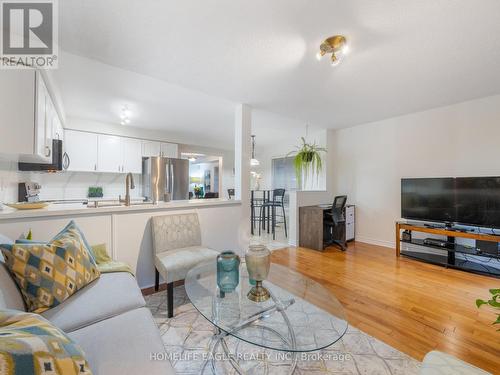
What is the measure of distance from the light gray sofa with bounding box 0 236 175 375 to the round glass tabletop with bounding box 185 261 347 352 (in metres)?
0.33

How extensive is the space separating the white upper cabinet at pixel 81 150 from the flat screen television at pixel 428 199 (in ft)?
18.1

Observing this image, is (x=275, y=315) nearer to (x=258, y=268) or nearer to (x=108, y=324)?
(x=258, y=268)

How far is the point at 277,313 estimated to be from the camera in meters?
1.38

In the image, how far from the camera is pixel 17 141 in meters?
1.69

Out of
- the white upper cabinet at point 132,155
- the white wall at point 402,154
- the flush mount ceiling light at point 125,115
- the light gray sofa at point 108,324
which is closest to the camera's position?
the light gray sofa at point 108,324

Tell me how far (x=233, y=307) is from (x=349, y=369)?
0.83 m

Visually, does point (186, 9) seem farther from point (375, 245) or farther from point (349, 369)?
point (375, 245)

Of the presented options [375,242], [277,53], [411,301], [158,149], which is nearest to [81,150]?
[158,149]

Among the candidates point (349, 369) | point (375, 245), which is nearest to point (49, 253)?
point (349, 369)

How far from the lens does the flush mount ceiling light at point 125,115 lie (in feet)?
11.7

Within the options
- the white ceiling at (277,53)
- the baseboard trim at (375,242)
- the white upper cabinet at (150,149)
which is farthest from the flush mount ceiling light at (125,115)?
the baseboard trim at (375,242)

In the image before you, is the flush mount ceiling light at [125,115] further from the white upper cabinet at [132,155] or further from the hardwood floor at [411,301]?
the hardwood floor at [411,301]

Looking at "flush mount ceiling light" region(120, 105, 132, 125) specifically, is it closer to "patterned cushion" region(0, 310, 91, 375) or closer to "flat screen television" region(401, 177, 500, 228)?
"patterned cushion" region(0, 310, 91, 375)

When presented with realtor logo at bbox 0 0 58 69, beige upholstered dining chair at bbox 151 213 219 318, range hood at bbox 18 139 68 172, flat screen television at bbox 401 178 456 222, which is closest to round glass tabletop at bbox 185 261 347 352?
beige upholstered dining chair at bbox 151 213 219 318
